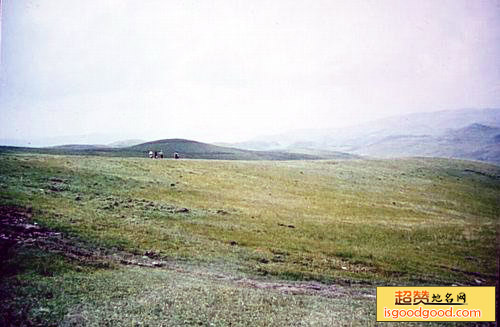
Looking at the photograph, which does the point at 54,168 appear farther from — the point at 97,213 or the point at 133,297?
the point at 133,297

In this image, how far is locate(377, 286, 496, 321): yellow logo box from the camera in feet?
71.4

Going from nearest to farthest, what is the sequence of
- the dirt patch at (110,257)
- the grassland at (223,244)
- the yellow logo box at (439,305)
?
the grassland at (223,244)
the yellow logo box at (439,305)
the dirt patch at (110,257)

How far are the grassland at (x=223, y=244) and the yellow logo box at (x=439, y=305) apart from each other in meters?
1.41

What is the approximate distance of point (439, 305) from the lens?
2231cm

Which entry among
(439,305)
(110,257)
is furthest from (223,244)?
(439,305)

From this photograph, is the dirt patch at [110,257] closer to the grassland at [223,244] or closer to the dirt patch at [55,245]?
the dirt patch at [55,245]

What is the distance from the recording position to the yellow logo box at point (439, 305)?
21.8m

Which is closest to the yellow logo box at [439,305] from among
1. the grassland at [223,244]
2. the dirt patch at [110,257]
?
the grassland at [223,244]

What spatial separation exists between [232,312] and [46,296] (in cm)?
981

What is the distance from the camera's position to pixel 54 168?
158 feet

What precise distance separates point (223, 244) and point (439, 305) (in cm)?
1732

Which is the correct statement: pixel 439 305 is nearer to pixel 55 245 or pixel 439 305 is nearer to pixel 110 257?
pixel 110 257

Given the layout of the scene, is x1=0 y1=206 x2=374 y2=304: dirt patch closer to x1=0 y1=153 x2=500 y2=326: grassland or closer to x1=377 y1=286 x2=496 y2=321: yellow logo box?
x1=0 y1=153 x2=500 y2=326: grassland

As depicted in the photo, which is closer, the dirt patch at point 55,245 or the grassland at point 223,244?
the grassland at point 223,244
